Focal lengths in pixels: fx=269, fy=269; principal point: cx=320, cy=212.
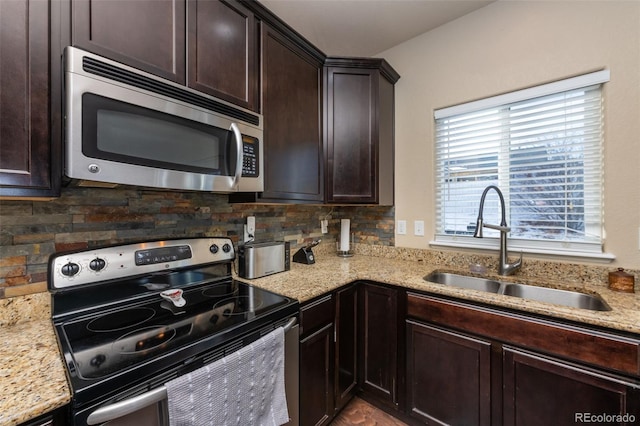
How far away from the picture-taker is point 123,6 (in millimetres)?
1014

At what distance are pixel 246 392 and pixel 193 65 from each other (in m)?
1.37

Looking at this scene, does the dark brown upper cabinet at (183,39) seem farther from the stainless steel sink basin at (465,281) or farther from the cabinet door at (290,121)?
the stainless steel sink basin at (465,281)

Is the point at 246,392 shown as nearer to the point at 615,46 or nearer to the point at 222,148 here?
the point at 222,148

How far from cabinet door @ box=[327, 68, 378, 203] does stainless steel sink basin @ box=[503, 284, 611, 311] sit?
1057 millimetres

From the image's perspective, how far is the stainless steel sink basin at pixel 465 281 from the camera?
5.63 feet

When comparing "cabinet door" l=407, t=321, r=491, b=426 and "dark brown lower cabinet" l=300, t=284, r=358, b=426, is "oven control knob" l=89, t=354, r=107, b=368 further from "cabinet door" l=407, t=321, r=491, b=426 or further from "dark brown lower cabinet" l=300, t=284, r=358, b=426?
"cabinet door" l=407, t=321, r=491, b=426

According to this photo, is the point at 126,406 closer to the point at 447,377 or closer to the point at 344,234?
the point at 447,377

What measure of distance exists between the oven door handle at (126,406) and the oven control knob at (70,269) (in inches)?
24.8

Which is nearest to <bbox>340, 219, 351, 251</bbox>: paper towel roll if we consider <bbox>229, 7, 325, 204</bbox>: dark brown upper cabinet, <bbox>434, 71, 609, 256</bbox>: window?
<bbox>229, 7, 325, 204</bbox>: dark brown upper cabinet

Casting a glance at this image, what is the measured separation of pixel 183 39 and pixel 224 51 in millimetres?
207

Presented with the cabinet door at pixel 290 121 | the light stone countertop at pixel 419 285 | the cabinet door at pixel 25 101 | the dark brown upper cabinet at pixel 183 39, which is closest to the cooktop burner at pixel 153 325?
the light stone countertop at pixel 419 285

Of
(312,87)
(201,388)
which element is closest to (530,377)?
(201,388)

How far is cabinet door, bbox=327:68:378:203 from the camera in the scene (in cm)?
202

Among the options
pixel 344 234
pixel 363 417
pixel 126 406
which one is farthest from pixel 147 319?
pixel 344 234
